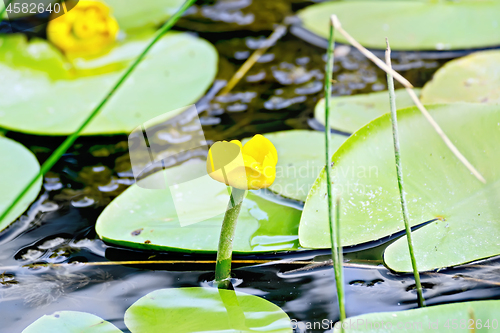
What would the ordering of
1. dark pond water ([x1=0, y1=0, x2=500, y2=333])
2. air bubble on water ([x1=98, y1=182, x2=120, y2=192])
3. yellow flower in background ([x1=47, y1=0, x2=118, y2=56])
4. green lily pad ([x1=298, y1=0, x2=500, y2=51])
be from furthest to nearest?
green lily pad ([x1=298, y1=0, x2=500, y2=51]) < yellow flower in background ([x1=47, y1=0, x2=118, y2=56]) < air bubble on water ([x1=98, y1=182, x2=120, y2=192]) < dark pond water ([x1=0, y1=0, x2=500, y2=333])

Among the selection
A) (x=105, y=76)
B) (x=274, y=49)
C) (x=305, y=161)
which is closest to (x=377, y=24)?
(x=274, y=49)

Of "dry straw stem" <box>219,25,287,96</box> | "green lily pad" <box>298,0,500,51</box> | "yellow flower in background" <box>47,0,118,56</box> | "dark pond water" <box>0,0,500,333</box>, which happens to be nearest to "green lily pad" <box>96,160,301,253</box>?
"dark pond water" <box>0,0,500,333</box>

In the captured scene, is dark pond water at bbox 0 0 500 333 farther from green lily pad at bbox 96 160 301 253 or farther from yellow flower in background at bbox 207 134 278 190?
yellow flower in background at bbox 207 134 278 190

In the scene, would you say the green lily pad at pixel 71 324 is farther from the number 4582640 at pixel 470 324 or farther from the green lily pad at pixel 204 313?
the number 4582640 at pixel 470 324

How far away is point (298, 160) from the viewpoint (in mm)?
1064

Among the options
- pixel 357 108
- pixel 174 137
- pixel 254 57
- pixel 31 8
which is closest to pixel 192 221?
pixel 174 137

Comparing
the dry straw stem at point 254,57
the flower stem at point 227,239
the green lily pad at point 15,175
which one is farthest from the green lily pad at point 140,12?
the flower stem at point 227,239

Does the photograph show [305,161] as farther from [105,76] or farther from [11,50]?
[11,50]

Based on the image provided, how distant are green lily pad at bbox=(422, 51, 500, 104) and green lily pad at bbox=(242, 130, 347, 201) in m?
0.39

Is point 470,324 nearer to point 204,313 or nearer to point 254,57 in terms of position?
point 204,313

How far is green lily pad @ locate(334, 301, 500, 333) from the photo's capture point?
0.64 metres

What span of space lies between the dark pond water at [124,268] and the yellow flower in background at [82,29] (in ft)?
1.37

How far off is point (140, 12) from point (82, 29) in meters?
0.35

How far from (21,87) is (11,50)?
9.2 inches
